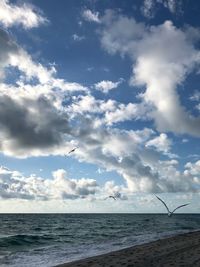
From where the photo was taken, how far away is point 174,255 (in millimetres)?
26203

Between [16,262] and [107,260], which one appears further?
[16,262]

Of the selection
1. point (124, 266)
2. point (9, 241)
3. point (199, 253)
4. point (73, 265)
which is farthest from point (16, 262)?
point (9, 241)

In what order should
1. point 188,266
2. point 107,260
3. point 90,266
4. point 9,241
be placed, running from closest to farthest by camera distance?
point 188,266 → point 90,266 → point 107,260 → point 9,241

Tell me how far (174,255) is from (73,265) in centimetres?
712

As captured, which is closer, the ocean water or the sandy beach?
the sandy beach

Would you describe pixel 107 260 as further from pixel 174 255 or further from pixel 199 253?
pixel 199 253

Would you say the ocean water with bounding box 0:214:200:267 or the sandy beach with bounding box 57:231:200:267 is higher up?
the ocean water with bounding box 0:214:200:267

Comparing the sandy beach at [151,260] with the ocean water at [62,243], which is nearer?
the sandy beach at [151,260]

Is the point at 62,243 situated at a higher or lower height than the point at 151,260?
higher

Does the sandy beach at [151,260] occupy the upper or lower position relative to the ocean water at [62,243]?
lower

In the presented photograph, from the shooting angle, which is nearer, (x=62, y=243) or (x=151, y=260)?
(x=151, y=260)

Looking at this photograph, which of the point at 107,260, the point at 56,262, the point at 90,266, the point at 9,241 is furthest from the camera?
the point at 9,241

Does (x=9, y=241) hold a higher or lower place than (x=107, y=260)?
higher

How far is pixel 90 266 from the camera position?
910 inches
